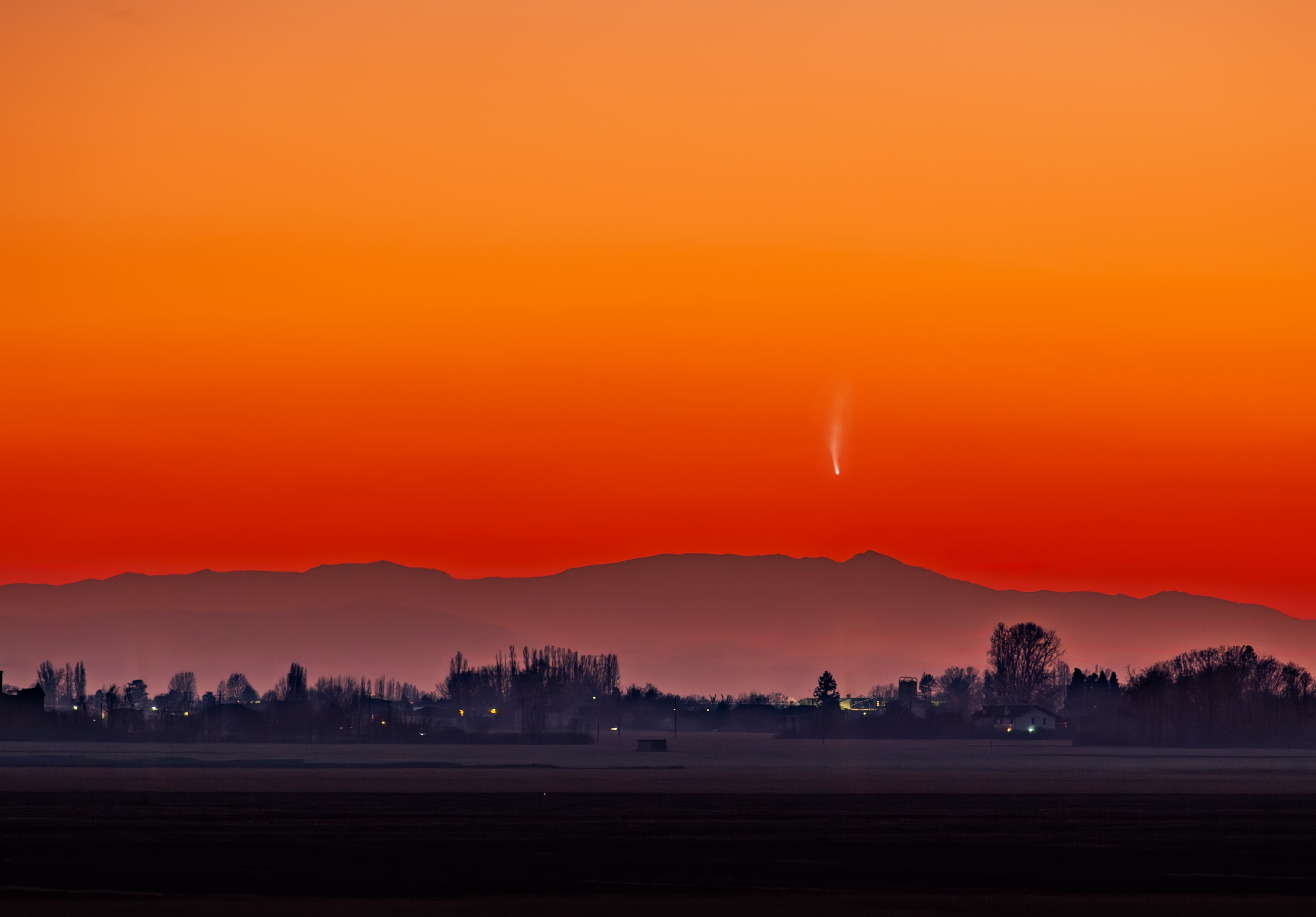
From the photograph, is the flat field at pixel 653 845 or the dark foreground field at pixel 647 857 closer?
the dark foreground field at pixel 647 857

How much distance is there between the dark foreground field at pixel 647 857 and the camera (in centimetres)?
4219

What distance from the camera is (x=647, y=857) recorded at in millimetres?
52656

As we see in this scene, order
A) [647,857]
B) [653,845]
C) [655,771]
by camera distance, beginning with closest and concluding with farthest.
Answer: [647,857]
[653,845]
[655,771]

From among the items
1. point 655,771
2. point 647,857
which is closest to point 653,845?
point 647,857

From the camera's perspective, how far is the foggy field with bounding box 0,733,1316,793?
95.6 meters

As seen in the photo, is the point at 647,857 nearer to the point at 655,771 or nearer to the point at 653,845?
the point at 653,845

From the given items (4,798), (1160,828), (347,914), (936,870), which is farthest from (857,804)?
(347,914)

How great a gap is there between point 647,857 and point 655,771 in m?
69.8

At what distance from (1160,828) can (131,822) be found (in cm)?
3541

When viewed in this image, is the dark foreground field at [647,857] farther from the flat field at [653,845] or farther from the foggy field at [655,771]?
the foggy field at [655,771]

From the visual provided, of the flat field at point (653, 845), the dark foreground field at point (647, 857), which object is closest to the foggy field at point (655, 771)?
the flat field at point (653, 845)

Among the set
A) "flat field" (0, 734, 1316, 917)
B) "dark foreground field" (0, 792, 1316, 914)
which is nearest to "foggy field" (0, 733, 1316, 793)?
"flat field" (0, 734, 1316, 917)

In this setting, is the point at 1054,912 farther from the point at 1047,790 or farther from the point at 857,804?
the point at 1047,790

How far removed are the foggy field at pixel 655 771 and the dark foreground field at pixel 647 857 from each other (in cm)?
1541
